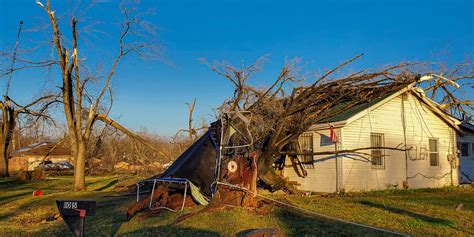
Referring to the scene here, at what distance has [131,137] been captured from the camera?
1867 centimetres

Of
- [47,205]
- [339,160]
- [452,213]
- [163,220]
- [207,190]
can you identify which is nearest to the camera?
[163,220]

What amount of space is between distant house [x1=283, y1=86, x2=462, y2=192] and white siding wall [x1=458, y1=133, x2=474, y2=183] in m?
1.35

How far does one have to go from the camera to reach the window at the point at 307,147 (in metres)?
16.0

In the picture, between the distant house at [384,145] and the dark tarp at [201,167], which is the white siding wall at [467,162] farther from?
the dark tarp at [201,167]

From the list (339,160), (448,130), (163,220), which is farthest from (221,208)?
(448,130)

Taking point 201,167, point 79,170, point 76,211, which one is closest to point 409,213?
point 201,167

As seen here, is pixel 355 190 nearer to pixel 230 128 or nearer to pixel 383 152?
pixel 383 152

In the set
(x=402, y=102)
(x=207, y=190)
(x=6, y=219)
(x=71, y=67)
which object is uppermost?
(x=71, y=67)

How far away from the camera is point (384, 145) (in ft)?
52.3

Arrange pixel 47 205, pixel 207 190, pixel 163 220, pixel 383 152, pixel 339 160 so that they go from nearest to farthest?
pixel 163 220 < pixel 207 190 < pixel 47 205 < pixel 339 160 < pixel 383 152

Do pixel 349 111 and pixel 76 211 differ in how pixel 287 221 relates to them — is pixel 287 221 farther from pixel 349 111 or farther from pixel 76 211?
pixel 349 111

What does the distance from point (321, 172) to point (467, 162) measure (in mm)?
8913

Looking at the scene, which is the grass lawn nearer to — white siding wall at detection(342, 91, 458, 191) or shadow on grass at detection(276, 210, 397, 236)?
shadow on grass at detection(276, 210, 397, 236)

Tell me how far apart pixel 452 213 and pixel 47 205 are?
1187cm
